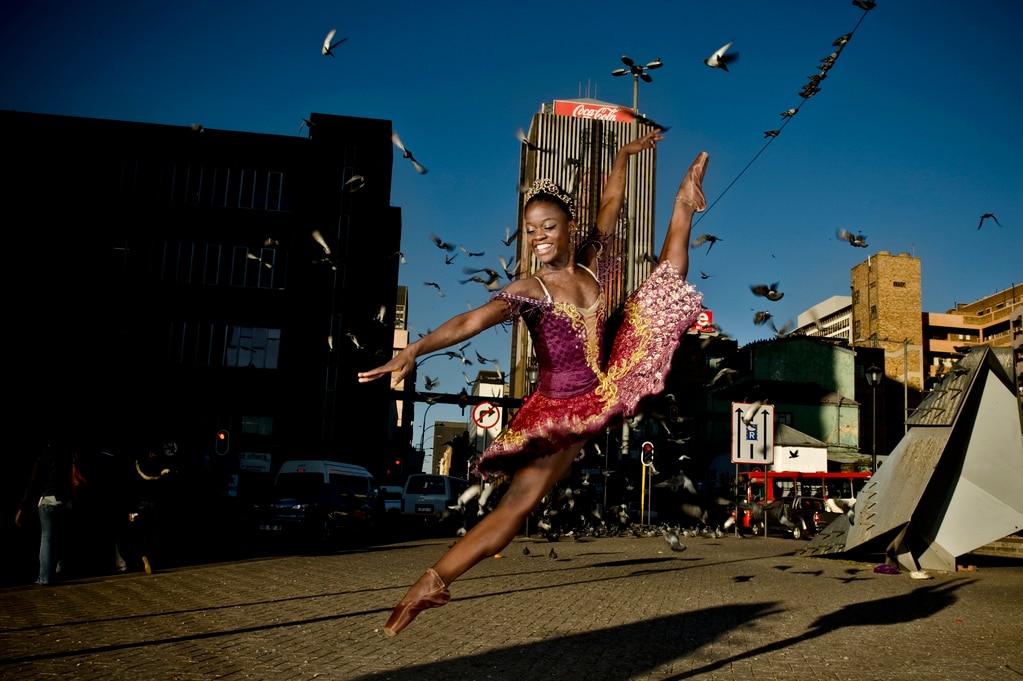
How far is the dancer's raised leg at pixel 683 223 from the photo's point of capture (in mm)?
4316

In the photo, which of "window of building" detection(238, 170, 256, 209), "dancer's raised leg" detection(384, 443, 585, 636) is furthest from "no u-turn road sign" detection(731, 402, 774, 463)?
"window of building" detection(238, 170, 256, 209)

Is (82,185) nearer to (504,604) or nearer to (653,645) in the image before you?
(504,604)

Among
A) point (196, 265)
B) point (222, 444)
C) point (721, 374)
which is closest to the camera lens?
point (721, 374)

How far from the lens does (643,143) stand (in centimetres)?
482

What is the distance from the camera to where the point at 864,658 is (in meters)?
7.16

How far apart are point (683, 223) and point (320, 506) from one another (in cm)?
1845

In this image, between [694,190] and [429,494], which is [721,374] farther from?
[429,494]

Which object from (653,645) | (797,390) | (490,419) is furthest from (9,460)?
(797,390)

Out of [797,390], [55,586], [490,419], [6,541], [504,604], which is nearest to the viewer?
[504,604]

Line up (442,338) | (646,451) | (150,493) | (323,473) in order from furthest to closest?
1. (323,473)
2. (646,451)
3. (150,493)
4. (442,338)

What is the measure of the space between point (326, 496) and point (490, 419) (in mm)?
5276

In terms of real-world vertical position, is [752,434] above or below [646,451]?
above

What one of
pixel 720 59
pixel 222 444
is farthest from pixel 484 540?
pixel 222 444

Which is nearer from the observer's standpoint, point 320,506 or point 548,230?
point 548,230
